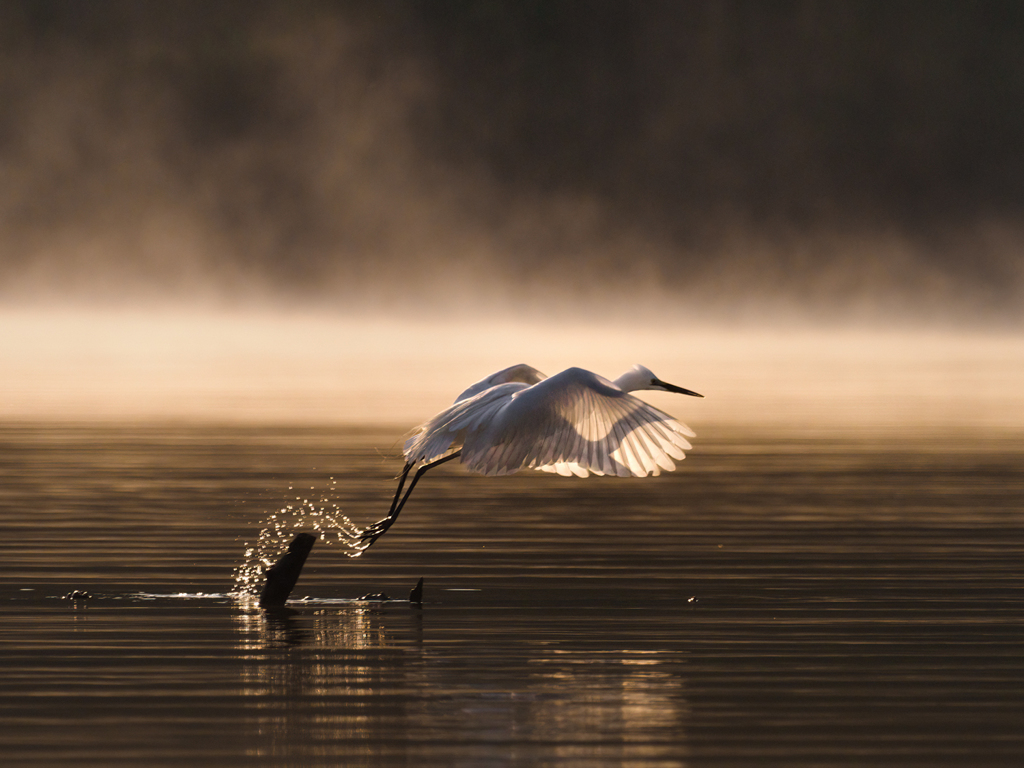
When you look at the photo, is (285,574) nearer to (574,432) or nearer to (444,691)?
(574,432)

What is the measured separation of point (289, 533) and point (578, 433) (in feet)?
20.6

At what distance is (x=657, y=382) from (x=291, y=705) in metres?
4.52

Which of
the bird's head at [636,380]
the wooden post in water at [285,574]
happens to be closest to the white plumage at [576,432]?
the bird's head at [636,380]

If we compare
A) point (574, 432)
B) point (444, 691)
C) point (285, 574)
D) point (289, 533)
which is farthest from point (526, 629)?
point (289, 533)

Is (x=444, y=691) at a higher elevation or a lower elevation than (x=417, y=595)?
lower

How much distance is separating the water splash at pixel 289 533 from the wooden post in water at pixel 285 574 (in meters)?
0.28

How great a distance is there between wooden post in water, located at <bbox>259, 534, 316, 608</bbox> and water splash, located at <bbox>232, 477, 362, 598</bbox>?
0.28 metres

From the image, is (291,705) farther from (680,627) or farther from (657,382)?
(657,382)

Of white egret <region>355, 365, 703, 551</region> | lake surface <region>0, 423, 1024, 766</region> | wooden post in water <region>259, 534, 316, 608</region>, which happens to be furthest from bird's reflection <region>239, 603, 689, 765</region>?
white egret <region>355, 365, 703, 551</region>

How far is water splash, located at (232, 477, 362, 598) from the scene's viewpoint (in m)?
15.4

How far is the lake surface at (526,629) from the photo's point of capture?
32.2 ft

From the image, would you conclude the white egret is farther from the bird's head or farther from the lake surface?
the lake surface

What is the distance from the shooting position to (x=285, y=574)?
14.4 meters

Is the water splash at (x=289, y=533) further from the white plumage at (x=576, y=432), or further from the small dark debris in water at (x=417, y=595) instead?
the white plumage at (x=576, y=432)
